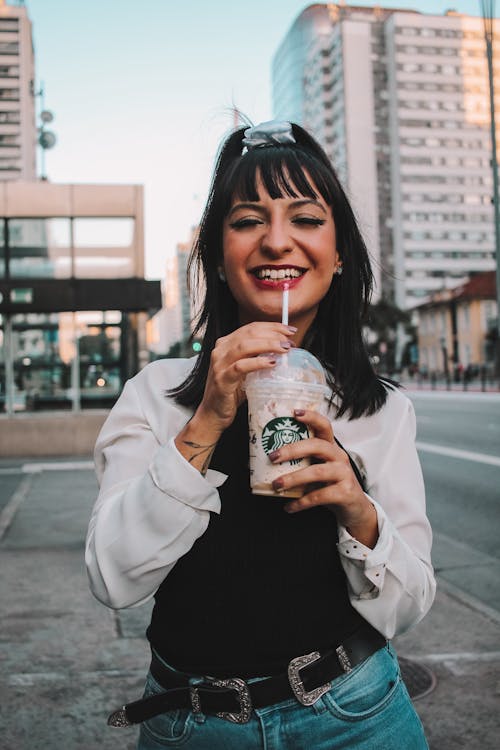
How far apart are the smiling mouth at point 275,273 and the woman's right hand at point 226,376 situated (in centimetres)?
23

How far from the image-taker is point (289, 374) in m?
1.35

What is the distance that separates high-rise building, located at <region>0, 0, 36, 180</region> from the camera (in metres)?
77.1

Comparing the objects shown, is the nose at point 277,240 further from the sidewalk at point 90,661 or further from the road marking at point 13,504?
the road marking at point 13,504

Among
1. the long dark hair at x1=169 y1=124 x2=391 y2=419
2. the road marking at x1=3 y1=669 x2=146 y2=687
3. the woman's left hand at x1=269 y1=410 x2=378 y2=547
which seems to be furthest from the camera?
the road marking at x1=3 y1=669 x2=146 y2=687

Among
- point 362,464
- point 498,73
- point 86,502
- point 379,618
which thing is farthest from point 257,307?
point 498,73

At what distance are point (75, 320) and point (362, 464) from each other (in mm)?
13775

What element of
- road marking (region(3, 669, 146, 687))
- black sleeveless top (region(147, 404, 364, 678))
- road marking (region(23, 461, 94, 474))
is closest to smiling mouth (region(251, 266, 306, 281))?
black sleeveless top (region(147, 404, 364, 678))

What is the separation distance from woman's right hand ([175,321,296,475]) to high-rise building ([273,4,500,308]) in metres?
109

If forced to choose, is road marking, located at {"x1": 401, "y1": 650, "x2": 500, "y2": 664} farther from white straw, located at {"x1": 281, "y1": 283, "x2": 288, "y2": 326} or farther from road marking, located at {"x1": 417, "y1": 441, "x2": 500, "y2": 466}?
road marking, located at {"x1": 417, "y1": 441, "x2": 500, "y2": 466}

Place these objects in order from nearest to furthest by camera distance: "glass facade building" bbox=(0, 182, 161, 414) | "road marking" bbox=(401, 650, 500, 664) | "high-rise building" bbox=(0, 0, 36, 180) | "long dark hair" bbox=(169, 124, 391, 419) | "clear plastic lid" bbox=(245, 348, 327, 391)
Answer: "clear plastic lid" bbox=(245, 348, 327, 391)
"long dark hair" bbox=(169, 124, 391, 419)
"road marking" bbox=(401, 650, 500, 664)
"glass facade building" bbox=(0, 182, 161, 414)
"high-rise building" bbox=(0, 0, 36, 180)

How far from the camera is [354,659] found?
56.0 inches

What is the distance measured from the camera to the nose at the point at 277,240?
148 centimetres

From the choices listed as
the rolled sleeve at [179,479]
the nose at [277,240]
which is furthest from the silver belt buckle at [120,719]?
the nose at [277,240]

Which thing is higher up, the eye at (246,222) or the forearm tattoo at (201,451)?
the eye at (246,222)
